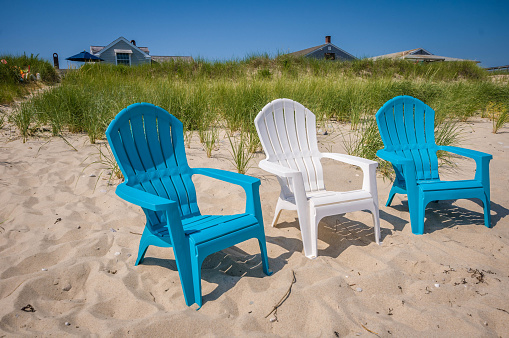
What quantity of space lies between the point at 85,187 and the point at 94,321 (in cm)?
209

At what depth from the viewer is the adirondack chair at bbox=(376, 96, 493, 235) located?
9.18ft

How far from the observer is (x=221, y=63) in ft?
36.9

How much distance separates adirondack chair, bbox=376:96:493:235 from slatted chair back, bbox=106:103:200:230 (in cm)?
177

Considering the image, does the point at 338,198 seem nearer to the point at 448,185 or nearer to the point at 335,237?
the point at 335,237

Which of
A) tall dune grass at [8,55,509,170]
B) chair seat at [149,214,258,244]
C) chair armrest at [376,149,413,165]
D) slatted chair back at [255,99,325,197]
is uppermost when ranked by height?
tall dune grass at [8,55,509,170]

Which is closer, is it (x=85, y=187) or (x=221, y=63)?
(x=85, y=187)

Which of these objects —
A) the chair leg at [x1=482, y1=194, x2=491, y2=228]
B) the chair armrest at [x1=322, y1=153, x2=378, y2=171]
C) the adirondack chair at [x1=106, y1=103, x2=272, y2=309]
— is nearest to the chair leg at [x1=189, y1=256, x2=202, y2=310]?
the adirondack chair at [x1=106, y1=103, x2=272, y2=309]

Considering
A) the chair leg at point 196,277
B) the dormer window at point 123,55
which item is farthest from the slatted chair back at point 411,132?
the dormer window at point 123,55

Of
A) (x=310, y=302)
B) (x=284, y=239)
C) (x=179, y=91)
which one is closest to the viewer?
(x=310, y=302)

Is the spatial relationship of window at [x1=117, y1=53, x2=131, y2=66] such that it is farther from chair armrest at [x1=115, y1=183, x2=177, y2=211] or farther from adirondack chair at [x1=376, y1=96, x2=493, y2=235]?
chair armrest at [x1=115, y1=183, x2=177, y2=211]

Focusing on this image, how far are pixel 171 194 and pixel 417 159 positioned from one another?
2426 mm

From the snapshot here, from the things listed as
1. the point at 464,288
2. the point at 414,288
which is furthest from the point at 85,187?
the point at 464,288

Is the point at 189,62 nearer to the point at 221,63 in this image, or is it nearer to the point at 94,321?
the point at 221,63

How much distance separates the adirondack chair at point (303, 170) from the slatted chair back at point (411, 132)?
29.2 inches
